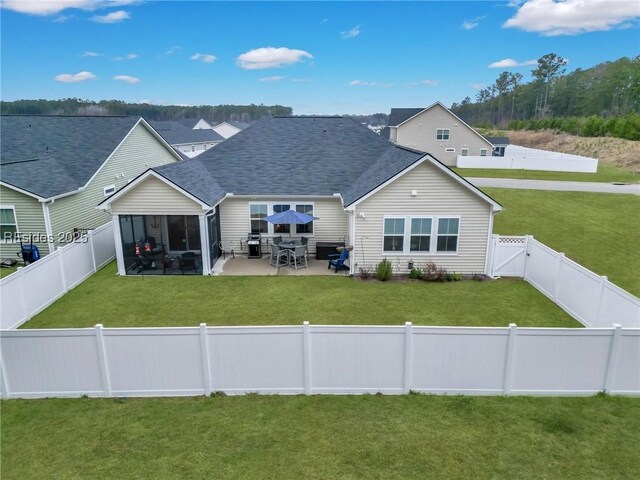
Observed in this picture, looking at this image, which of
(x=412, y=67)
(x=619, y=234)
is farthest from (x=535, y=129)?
(x=619, y=234)

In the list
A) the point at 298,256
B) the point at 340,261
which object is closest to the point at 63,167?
the point at 298,256

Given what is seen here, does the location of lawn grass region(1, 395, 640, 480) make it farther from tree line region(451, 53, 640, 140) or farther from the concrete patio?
tree line region(451, 53, 640, 140)

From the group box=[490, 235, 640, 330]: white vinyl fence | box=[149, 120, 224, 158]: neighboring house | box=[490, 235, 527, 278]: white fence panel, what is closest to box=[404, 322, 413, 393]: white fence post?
box=[490, 235, 640, 330]: white vinyl fence

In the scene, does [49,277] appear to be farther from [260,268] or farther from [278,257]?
[278,257]

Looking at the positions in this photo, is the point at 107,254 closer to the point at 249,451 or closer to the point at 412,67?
the point at 249,451

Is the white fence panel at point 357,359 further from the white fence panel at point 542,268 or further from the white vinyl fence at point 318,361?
the white fence panel at point 542,268

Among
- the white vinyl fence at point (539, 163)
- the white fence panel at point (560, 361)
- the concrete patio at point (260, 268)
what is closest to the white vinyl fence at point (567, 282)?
A: the white fence panel at point (560, 361)
